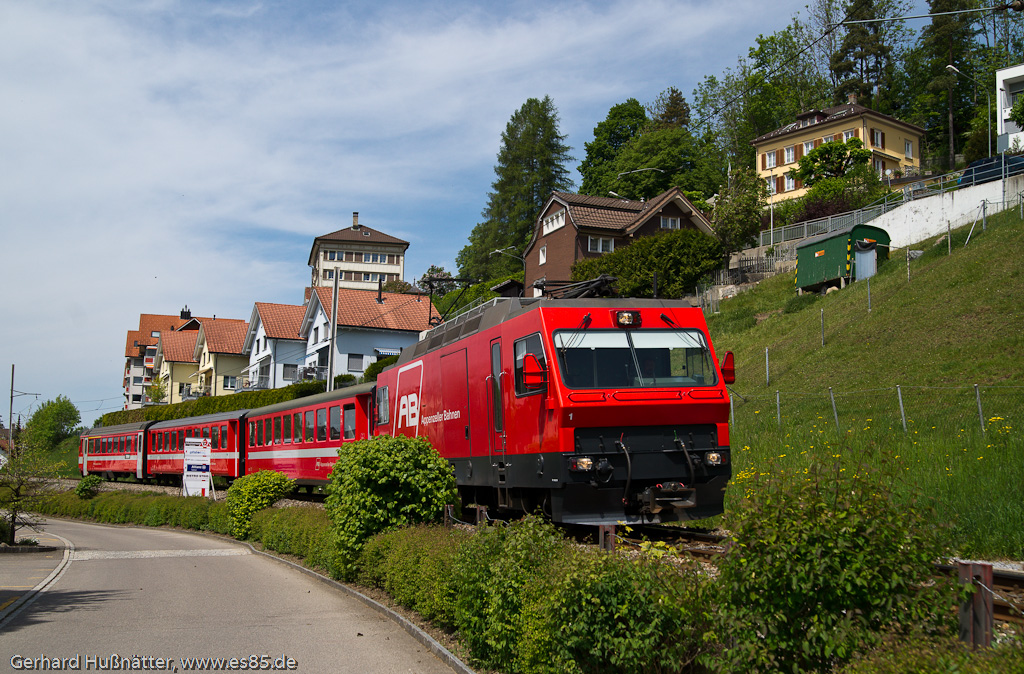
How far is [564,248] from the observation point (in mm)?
56406

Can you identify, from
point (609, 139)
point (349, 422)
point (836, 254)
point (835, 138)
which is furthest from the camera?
point (609, 139)

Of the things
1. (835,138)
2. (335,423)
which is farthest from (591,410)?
(835,138)

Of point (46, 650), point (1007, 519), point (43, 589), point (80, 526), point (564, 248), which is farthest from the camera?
point (564, 248)

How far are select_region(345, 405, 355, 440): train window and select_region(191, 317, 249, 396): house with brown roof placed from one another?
52.5m

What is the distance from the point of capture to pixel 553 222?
2311 inches

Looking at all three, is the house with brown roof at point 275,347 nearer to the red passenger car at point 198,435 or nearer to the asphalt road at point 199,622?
the red passenger car at point 198,435

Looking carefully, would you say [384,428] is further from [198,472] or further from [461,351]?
[198,472]

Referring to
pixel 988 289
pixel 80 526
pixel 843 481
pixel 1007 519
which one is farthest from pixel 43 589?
pixel 988 289

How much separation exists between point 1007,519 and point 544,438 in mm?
5484

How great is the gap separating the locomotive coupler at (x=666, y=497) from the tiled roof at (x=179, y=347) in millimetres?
85758

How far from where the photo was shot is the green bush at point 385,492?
11.0m

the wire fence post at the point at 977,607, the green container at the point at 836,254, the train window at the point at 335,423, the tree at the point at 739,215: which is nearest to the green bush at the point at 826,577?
the wire fence post at the point at 977,607

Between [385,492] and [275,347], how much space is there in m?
54.1

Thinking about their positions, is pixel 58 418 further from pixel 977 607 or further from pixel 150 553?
pixel 977 607
